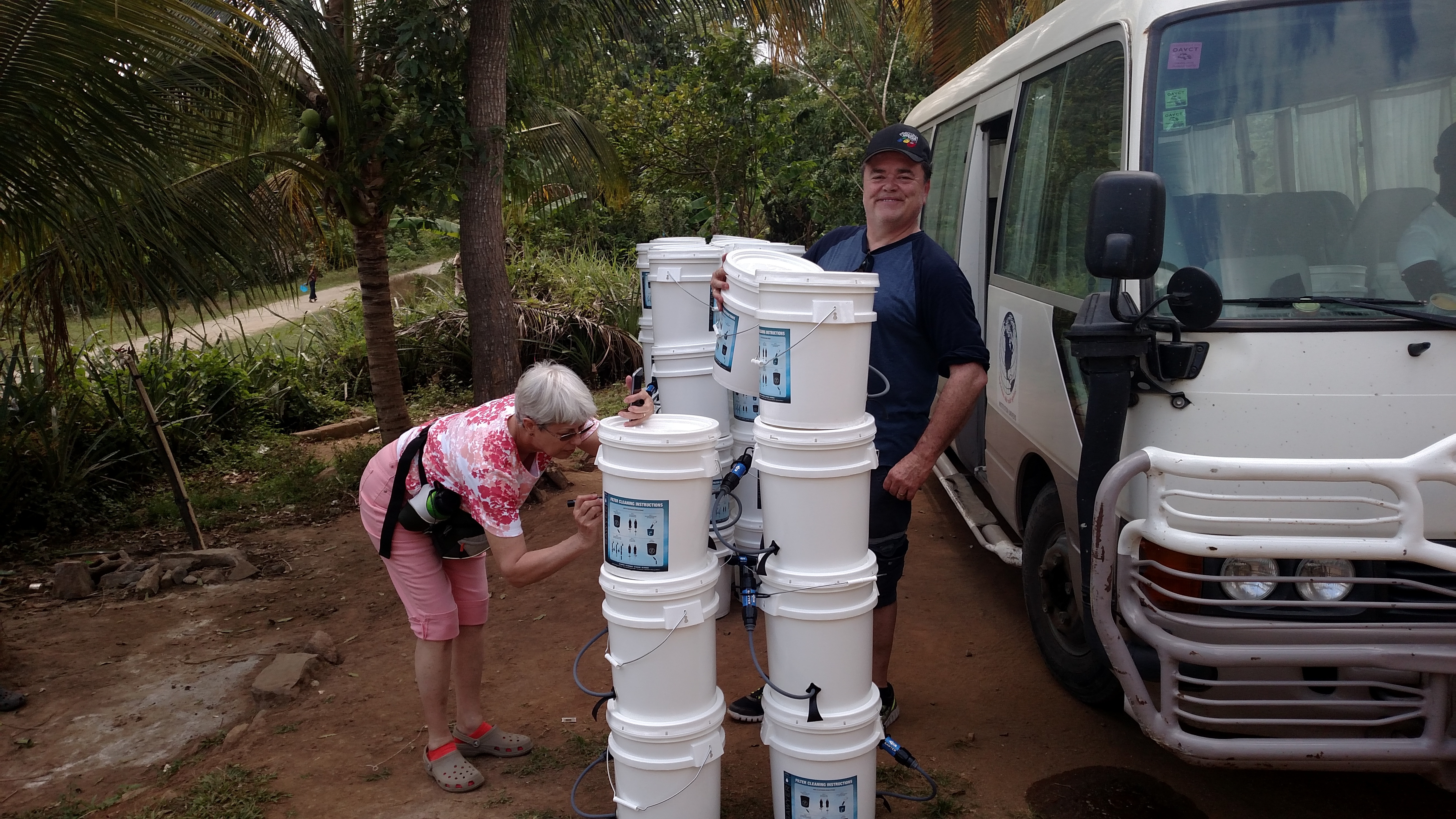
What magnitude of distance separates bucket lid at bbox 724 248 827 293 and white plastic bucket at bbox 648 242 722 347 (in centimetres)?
90

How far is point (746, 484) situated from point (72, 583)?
4.37 m

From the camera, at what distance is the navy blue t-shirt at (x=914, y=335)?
3375mm

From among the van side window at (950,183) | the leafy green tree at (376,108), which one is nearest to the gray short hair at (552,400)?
the van side window at (950,183)

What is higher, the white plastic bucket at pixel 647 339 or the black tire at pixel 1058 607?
the white plastic bucket at pixel 647 339

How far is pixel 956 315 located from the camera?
3.37 metres

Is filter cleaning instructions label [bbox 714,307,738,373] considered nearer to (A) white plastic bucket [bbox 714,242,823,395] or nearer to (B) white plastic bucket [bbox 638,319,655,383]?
(A) white plastic bucket [bbox 714,242,823,395]

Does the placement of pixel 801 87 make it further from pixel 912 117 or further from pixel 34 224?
pixel 34 224

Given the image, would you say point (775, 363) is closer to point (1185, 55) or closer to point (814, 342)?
point (814, 342)

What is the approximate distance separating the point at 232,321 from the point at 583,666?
48.8 feet

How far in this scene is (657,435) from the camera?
109 inches

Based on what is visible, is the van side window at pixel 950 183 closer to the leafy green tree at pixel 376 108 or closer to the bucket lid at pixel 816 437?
the bucket lid at pixel 816 437

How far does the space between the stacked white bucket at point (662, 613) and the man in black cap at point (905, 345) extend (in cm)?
74

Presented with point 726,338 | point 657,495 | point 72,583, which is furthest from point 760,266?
point 72,583

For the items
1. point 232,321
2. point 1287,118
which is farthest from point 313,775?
point 232,321
